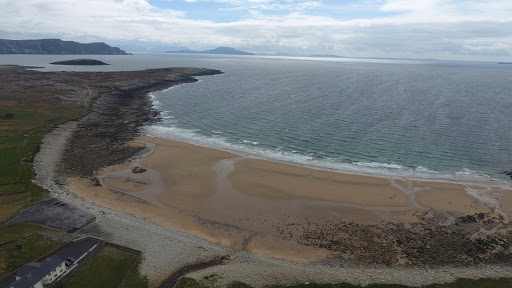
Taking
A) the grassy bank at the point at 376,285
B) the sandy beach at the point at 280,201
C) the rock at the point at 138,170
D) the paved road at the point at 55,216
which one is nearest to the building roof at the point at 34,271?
the paved road at the point at 55,216

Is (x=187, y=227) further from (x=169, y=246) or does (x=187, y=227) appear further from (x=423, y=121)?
(x=423, y=121)

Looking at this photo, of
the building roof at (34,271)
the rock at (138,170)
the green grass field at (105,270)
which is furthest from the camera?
the rock at (138,170)

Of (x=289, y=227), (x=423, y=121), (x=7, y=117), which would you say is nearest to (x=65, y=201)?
(x=289, y=227)

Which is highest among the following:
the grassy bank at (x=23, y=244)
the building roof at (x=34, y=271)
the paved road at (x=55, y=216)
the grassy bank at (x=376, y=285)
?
the building roof at (x=34, y=271)

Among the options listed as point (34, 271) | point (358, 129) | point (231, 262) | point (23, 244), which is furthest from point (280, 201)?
point (358, 129)

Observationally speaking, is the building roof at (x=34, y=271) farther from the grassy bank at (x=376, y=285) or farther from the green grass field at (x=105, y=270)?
the grassy bank at (x=376, y=285)

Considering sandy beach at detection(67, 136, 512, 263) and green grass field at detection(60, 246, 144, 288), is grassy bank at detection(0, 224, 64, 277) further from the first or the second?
sandy beach at detection(67, 136, 512, 263)
